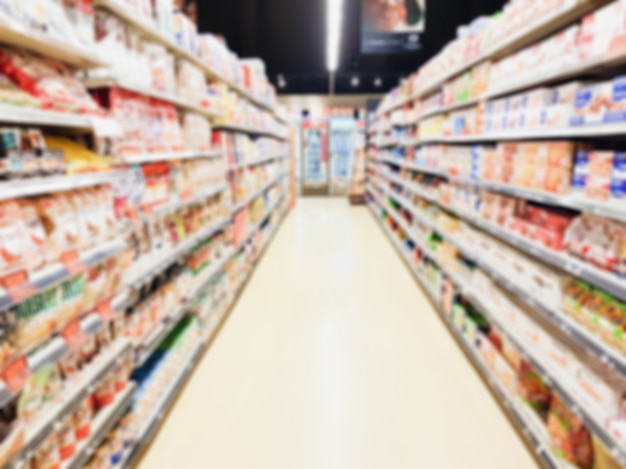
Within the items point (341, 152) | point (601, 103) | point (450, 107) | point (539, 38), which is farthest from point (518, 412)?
point (341, 152)

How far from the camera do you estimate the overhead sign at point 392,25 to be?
7.75m

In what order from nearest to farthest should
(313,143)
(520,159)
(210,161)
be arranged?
(520,159)
(210,161)
(313,143)

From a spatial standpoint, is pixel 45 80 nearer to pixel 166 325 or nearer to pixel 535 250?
pixel 166 325

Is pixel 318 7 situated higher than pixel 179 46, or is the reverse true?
pixel 318 7

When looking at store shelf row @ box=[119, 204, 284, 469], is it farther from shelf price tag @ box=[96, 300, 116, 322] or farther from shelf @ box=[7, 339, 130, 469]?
shelf price tag @ box=[96, 300, 116, 322]

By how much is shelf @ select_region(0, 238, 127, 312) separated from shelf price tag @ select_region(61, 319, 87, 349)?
0.58 feet

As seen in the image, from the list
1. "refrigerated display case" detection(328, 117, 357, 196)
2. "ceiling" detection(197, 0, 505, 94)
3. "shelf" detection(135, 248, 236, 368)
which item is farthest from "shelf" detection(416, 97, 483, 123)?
"refrigerated display case" detection(328, 117, 357, 196)

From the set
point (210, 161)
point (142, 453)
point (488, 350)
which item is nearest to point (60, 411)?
point (142, 453)

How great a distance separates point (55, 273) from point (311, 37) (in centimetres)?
902

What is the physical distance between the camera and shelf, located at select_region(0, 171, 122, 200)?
1.10 meters

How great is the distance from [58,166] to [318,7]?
29.0 feet

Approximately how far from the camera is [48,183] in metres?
1.23

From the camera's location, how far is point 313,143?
12352 millimetres

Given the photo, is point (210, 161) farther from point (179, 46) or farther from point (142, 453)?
point (142, 453)
